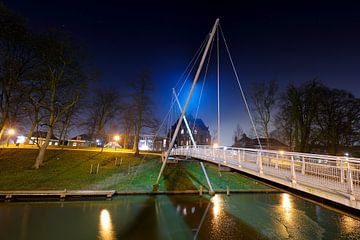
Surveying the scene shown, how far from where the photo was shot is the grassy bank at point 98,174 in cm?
1741

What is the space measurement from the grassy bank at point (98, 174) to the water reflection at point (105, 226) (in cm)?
487

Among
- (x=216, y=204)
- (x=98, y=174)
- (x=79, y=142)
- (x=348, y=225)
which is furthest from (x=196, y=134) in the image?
(x=348, y=225)

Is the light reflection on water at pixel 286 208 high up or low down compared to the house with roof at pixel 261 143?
down

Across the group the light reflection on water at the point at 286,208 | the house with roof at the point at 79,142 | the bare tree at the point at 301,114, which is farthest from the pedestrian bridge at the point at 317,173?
the house with roof at the point at 79,142

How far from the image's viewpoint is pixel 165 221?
13.0 m

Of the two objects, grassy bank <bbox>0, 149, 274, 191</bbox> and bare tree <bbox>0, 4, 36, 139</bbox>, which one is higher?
bare tree <bbox>0, 4, 36, 139</bbox>

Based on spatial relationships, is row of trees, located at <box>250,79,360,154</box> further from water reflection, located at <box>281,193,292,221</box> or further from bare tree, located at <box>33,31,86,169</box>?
bare tree, located at <box>33,31,86,169</box>

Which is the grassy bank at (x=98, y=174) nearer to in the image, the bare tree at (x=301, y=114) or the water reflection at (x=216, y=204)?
the water reflection at (x=216, y=204)

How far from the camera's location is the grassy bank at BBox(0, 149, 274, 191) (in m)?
17.4

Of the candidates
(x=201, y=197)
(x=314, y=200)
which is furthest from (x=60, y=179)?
(x=314, y=200)

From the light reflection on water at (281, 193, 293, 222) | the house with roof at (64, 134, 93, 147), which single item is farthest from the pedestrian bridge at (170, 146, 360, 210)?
the house with roof at (64, 134, 93, 147)

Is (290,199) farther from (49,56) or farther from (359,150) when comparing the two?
(49,56)

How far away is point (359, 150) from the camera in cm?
2462

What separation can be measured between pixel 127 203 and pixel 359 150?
99.6 ft
